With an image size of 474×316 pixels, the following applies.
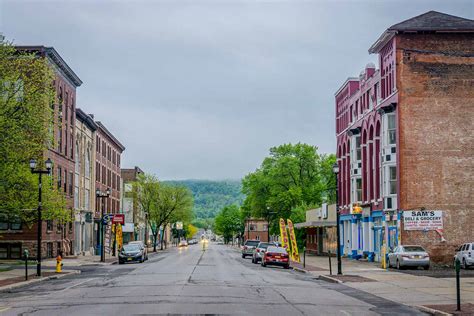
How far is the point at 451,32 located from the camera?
158ft

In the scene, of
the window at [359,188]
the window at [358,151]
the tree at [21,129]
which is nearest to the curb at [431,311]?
the tree at [21,129]

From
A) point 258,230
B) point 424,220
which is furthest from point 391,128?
point 258,230

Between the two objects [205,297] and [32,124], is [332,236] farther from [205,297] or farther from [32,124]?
[205,297]

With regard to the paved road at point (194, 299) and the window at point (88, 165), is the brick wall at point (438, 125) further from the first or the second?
the window at point (88, 165)

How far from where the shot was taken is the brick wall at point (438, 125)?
47.8 m

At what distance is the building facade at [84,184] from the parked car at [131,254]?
48.7 feet

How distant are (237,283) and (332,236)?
44.0m

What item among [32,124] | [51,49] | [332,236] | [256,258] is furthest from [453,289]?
[332,236]

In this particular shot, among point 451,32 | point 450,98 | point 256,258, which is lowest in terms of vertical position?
point 256,258

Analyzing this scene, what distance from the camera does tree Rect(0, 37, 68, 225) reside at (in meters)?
37.1

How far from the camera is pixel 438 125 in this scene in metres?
48.1

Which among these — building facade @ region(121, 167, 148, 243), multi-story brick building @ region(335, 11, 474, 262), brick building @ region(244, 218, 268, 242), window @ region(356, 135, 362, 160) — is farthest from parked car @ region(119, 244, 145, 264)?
brick building @ region(244, 218, 268, 242)

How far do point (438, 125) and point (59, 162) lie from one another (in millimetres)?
32912

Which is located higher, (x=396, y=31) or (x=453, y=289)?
(x=396, y=31)
